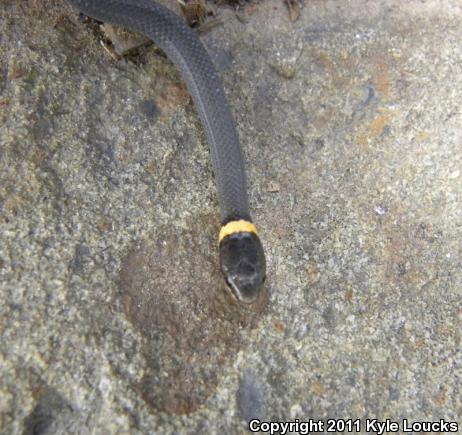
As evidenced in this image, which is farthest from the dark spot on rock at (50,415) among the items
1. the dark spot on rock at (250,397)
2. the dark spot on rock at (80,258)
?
the dark spot on rock at (250,397)

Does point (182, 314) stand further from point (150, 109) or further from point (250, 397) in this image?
point (150, 109)

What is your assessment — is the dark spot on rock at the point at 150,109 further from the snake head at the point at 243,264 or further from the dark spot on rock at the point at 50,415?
the dark spot on rock at the point at 50,415

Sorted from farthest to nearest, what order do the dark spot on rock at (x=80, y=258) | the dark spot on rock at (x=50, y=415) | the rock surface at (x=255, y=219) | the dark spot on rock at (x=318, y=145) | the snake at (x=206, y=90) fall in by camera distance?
1. the dark spot on rock at (x=318, y=145)
2. the snake at (x=206, y=90)
3. the dark spot on rock at (x=80, y=258)
4. the rock surface at (x=255, y=219)
5. the dark spot on rock at (x=50, y=415)

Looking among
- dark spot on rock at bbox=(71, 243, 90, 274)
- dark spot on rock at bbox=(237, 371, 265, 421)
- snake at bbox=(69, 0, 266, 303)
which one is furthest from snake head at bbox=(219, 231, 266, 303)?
dark spot on rock at bbox=(71, 243, 90, 274)

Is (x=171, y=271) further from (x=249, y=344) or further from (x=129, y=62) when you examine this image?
(x=129, y=62)

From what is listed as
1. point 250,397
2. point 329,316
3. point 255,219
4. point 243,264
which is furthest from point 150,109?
point 250,397

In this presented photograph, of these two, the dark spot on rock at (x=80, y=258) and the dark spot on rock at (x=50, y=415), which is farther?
the dark spot on rock at (x=80, y=258)
